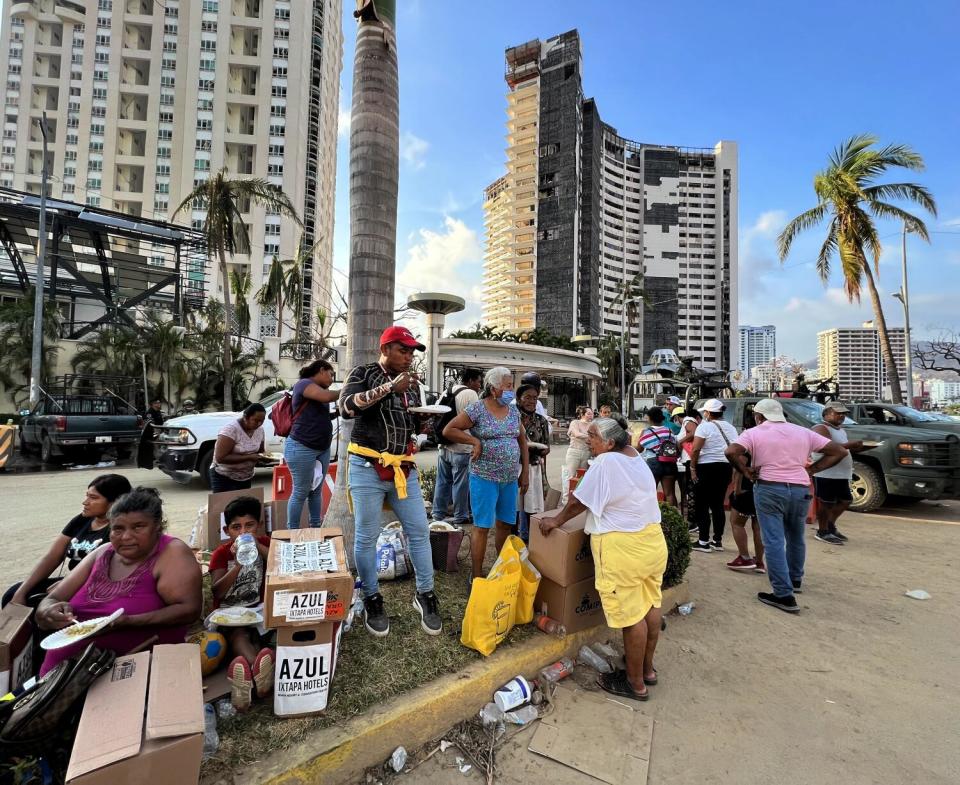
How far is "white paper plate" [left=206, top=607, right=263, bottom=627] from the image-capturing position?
8.02 feet

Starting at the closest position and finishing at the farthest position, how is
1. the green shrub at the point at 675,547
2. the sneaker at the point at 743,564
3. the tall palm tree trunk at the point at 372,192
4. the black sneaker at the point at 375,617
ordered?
the black sneaker at the point at 375,617
the green shrub at the point at 675,547
the tall palm tree trunk at the point at 372,192
the sneaker at the point at 743,564

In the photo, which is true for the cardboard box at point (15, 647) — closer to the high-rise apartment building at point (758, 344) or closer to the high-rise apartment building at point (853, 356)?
the high-rise apartment building at point (853, 356)

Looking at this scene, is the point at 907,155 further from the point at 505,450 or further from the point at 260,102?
the point at 260,102

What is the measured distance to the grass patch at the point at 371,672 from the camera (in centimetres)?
202

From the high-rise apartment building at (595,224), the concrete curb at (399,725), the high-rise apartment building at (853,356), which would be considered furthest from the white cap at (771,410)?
the high-rise apartment building at (853,356)

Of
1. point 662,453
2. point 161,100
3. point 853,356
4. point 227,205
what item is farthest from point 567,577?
point 853,356

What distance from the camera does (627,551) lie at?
267cm

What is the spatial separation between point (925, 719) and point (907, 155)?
17.8 m

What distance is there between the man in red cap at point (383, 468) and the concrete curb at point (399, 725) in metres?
0.49

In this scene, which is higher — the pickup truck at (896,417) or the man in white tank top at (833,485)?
the pickup truck at (896,417)

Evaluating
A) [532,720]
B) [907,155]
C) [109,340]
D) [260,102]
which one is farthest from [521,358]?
[260,102]

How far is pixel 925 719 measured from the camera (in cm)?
257

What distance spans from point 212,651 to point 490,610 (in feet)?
4.96

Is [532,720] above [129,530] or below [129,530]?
below
